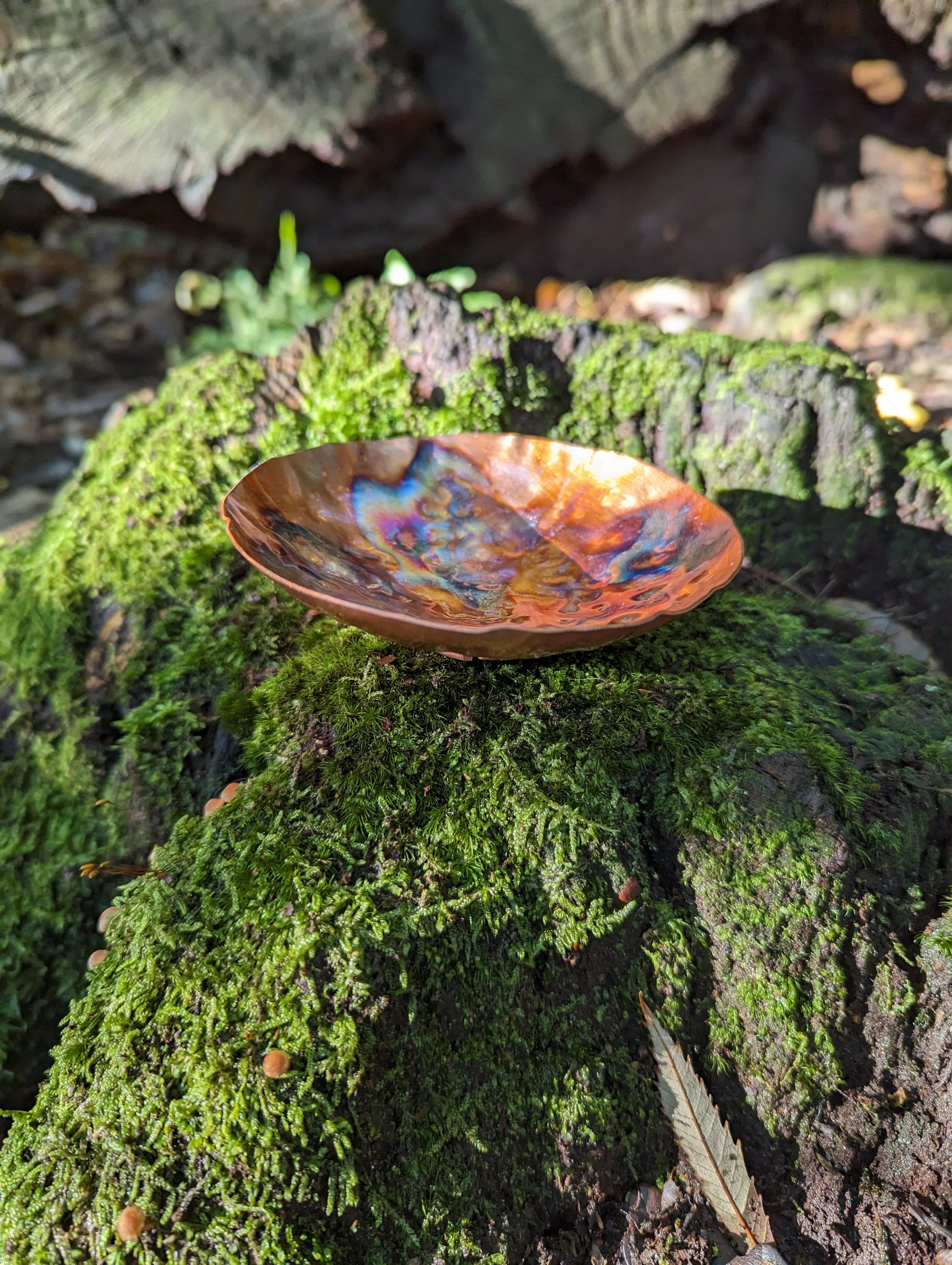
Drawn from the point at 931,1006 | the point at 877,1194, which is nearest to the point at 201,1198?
the point at 877,1194

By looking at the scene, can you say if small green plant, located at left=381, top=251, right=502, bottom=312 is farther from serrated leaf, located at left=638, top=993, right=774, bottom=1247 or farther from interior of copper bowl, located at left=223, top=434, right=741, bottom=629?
serrated leaf, located at left=638, top=993, right=774, bottom=1247

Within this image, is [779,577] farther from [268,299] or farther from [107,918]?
[268,299]

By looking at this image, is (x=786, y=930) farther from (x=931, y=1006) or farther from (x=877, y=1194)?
(x=877, y=1194)

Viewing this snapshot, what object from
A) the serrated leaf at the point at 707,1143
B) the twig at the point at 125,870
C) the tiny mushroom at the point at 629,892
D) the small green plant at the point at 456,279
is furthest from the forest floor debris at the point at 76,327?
the serrated leaf at the point at 707,1143

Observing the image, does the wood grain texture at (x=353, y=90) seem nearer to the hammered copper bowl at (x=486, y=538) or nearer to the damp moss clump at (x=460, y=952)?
the hammered copper bowl at (x=486, y=538)

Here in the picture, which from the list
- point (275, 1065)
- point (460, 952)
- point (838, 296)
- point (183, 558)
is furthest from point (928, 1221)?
point (838, 296)

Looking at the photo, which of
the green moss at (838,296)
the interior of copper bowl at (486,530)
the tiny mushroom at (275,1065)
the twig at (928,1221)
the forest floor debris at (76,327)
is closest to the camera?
the tiny mushroom at (275,1065)

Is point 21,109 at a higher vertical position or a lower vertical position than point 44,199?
higher
